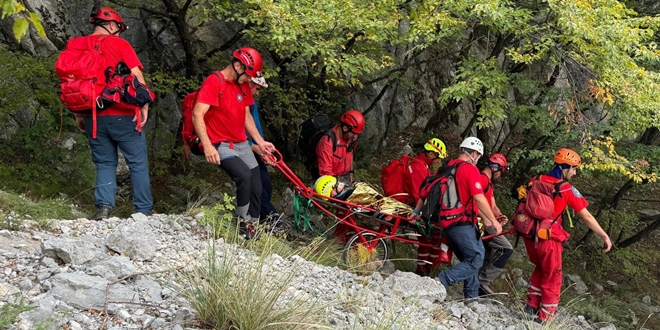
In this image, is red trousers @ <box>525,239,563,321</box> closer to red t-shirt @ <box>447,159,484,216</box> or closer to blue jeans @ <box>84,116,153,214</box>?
red t-shirt @ <box>447,159,484,216</box>

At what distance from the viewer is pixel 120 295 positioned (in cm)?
322

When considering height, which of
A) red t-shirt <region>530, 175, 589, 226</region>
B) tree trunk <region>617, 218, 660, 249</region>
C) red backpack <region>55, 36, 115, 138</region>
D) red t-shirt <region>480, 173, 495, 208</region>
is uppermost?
red backpack <region>55, 36, 115, 138</region>

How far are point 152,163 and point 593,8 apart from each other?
7.35 m

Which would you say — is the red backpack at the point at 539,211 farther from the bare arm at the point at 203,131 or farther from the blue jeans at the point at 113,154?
the blue jeans at the point at 113,154

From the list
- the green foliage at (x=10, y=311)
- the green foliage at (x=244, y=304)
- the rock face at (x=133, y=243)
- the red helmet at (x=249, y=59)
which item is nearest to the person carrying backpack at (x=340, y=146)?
the red helmet at (x=249, y=59)

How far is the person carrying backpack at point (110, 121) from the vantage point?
5.08 metres

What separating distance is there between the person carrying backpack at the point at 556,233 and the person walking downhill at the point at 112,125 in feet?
14.5

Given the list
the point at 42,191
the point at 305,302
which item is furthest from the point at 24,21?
the point at 42,191

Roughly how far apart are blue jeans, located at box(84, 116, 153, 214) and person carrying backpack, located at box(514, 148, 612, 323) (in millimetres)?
4406

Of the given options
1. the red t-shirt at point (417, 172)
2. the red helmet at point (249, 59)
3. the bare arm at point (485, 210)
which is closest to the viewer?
the red helmet at point (249, 59)

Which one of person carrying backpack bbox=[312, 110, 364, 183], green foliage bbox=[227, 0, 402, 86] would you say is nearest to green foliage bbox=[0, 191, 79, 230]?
green foliage bbox=[227, 0, 402, 86]

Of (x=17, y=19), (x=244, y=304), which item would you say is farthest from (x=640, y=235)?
(x=17, y=19)

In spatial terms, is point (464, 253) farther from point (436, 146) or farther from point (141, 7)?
point (141, 7)

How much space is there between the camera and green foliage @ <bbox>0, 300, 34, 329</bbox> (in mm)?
2523
